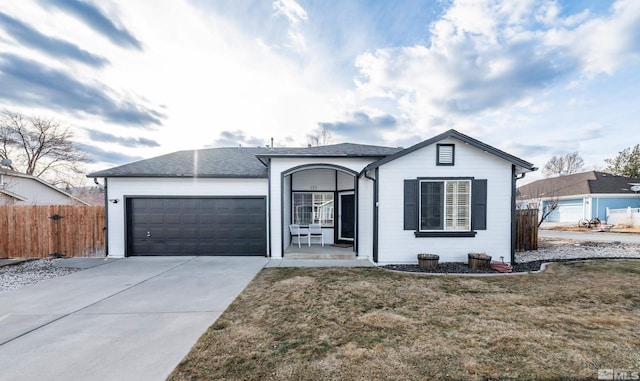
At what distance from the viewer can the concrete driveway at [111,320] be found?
2834 millimetres

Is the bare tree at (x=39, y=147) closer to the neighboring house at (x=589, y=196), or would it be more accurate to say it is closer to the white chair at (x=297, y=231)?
the white chair at (x=297, y=231)

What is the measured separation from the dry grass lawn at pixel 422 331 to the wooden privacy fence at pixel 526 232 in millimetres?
4129

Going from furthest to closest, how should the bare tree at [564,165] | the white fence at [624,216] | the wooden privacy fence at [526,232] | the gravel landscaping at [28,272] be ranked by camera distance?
the bare tree at [564,165]
the white fence at [624,216]
the wooden privacy fence at [526,232]
the gravel landscaping at [28,272]

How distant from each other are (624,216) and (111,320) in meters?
30.3

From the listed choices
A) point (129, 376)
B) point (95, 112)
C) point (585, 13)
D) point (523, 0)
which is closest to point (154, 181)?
point (129, 376)

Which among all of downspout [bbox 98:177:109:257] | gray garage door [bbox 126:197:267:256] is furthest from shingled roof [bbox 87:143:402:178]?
gray garage door [bbox 126:197:267:256]

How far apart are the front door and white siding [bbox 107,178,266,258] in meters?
3.27

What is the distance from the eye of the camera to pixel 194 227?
884 centimetres

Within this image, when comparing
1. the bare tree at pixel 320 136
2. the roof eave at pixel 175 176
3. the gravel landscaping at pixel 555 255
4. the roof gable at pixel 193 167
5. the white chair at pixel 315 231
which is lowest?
the gravel landscaping at pixel 555 255

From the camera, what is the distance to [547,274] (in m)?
6.46

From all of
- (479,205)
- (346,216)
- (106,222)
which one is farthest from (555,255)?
(106,222)

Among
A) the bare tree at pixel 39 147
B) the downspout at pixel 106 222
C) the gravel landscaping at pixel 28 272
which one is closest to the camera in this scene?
the gravel landscaping at pixel 28 272

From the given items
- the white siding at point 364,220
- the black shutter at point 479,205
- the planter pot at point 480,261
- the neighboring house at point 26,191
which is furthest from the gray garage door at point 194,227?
the neighboring house at point 26,191

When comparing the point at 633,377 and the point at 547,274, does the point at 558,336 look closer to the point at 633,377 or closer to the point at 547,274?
the point at 633,377
